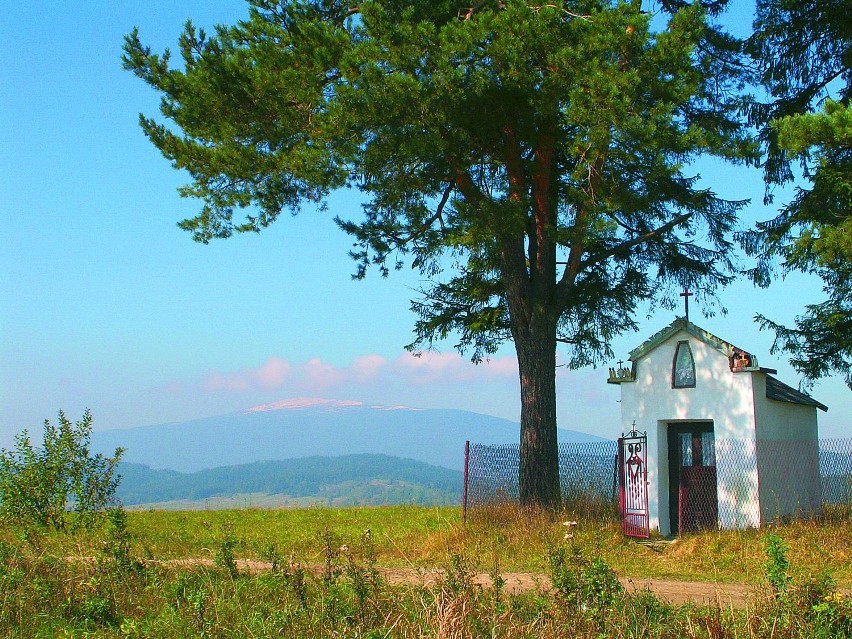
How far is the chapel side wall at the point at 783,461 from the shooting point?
16.6 meters

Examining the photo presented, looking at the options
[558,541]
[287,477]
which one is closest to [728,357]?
[558,541]

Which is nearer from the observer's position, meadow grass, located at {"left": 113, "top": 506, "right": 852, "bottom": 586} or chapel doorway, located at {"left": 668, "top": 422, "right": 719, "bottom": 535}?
meadow grass, located at {"left": 113, "top": 506, "right": 852, "bottom": 586}

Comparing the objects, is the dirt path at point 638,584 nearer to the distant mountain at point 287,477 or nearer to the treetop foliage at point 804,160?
the treetop foliage at point 804,160

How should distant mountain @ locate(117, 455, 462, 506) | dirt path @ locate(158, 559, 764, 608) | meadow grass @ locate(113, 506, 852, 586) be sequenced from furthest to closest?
distant mountain @ locate(117, 455, 462, 506)
meadow grass @ locate(113, 506, 852, 586)
dirt path @ locate(158, 559, 764, 608)

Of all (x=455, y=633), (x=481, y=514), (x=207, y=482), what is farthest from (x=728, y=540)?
(x=207, y=482)

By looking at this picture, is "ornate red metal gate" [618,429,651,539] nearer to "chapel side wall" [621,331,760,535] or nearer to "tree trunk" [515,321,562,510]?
"chapel side wall" [621,331,760,535]

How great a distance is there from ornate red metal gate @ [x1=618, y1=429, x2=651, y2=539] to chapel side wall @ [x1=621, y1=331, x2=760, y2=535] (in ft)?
0.46

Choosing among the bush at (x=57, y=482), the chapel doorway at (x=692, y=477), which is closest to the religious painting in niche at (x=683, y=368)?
the chapel doorway at (x=692, y=477)

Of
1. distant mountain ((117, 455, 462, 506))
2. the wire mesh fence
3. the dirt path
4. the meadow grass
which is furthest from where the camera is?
distant mountain ((117, 455, 462, 506))

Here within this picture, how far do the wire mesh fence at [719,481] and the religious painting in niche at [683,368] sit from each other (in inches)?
54.5

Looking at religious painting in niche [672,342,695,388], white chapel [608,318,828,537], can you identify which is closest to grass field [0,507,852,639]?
white chapel [608,318,828,537]

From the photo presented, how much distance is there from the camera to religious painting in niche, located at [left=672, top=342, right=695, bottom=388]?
17.5 m

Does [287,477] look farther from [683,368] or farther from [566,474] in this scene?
[683,368]

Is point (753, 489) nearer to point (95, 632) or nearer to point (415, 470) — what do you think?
point (95, 632)
